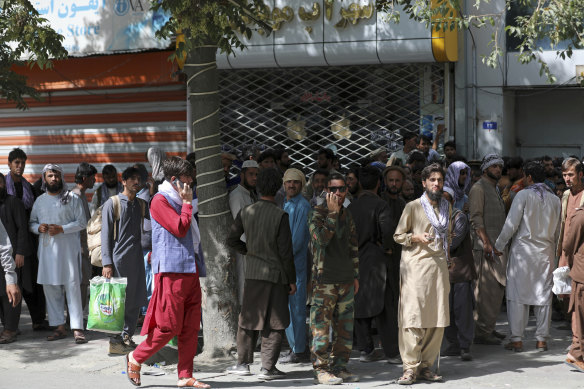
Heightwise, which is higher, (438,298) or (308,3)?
(308,3)

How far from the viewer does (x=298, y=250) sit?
297 inches

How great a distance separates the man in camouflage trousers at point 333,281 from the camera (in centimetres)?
688

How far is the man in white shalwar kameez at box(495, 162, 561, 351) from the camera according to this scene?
8.05 m

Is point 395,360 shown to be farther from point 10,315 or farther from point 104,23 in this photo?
point 104,23

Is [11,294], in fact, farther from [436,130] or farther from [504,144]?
[504,144]

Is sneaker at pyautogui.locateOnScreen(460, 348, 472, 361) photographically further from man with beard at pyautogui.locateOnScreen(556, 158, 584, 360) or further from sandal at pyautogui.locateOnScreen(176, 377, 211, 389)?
sandal at pyautogui.locateOnScreen(176, 377, 211, 389)

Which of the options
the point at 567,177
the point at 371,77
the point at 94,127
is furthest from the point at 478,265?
the point at 94,127

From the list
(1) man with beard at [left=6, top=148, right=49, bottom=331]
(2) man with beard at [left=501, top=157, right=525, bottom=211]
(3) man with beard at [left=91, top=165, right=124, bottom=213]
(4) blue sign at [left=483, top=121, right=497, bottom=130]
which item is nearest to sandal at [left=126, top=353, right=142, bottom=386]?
(1) man with beard at [left=6, top=148, right=49, bottom=331]

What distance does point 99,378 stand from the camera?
288 inches

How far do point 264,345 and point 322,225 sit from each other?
1.19 m

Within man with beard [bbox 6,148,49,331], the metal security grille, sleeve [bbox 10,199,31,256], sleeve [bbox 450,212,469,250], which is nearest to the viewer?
sleeve [bbox 450,212,469,250]

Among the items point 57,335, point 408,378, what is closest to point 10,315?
point 57,335

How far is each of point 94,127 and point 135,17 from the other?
2359 millimetres

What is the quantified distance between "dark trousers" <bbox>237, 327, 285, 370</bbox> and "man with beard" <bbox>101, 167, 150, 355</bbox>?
1601mm
